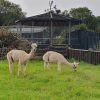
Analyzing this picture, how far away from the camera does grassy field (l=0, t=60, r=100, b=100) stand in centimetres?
1290

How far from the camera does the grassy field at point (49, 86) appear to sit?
1290 centimetres

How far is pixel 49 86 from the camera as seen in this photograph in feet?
49.6

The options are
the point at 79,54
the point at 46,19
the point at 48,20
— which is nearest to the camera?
the point at 79,54

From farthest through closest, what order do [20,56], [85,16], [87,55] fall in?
[85,16], [87,55], [20,56]

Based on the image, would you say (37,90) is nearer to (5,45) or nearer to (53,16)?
(5,45)

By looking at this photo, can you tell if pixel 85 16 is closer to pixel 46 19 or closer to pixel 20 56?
pixel 46 19

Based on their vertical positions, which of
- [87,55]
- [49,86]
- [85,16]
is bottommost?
[49,86]

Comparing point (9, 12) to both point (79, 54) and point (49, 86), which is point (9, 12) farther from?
point (49, 86)

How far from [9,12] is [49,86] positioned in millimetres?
68526

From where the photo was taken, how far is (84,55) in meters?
27.3

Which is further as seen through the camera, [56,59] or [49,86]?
[56,59]

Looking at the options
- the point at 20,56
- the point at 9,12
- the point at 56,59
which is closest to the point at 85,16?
the point at 9,12

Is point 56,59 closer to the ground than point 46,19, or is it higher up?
closer to the ground

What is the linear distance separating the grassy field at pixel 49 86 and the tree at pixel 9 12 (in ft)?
188
